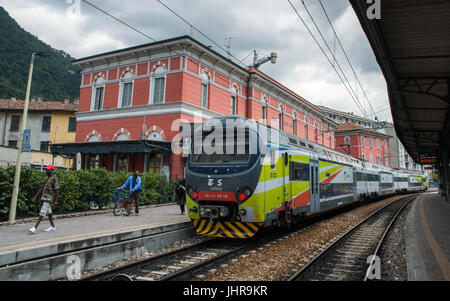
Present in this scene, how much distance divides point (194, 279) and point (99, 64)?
2263 centimetres

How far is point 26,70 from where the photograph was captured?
44500 mm

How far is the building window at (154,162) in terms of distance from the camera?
66.0ft

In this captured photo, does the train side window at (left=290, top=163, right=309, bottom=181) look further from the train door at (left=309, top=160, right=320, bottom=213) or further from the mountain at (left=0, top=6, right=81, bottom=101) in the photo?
the mountain at (left=0, top=6, right=81, bottom=101)

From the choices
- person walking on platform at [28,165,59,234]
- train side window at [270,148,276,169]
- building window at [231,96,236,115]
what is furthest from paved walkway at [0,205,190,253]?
building window at [231,96,236,115]

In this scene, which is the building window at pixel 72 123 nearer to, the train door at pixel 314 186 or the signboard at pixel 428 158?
the train door at pixel 314 186

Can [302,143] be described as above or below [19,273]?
above

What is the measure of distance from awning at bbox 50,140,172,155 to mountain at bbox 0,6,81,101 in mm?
28513

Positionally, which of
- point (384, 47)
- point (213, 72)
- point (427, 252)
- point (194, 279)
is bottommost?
point (194, 279)

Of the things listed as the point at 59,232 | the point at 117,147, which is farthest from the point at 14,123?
the point at 59,232

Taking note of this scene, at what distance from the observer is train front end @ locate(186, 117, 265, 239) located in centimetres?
734

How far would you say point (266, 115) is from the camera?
2698 centimetres

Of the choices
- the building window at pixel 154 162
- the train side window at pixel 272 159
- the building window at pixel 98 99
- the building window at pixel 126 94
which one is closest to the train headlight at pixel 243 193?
the train side window at pixel 272 159

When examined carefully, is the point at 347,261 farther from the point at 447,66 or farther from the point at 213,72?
the point at 213,72
